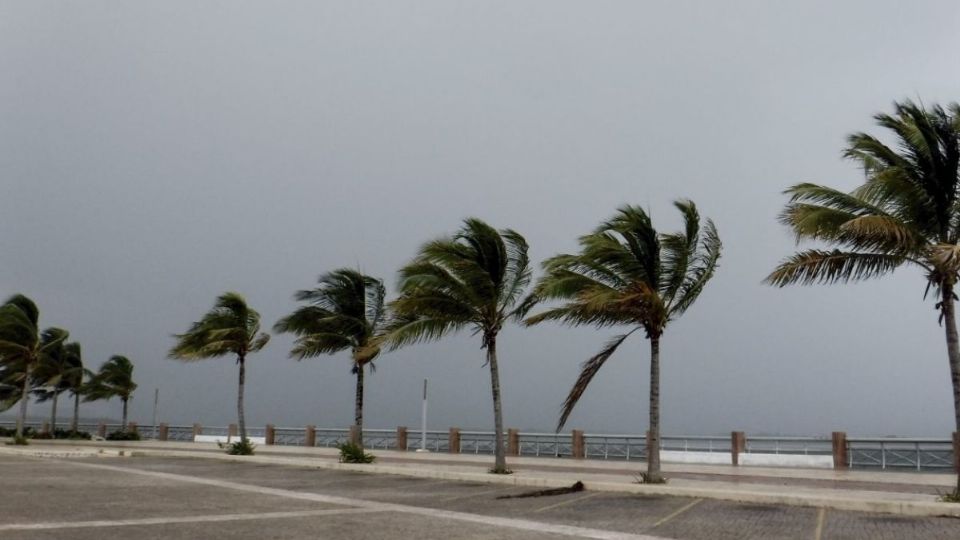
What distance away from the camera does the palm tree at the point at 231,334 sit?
30.6 meters

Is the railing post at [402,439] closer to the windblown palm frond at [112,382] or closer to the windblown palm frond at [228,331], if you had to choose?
the windblown palm frond at [228,331]

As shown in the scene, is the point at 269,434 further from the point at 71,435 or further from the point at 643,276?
the point at 643,276

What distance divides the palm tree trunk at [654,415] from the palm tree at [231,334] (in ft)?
60.3

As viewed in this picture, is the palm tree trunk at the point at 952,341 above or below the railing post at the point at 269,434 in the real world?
above

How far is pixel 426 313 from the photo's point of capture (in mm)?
21125

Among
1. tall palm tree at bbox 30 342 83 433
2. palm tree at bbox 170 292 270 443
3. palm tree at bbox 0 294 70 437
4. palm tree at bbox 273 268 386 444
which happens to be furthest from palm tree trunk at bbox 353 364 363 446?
tall palm tree at bbox 30 342 83 433

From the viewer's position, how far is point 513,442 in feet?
102

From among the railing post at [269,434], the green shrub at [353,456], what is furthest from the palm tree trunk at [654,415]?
the railing post at [269,434]

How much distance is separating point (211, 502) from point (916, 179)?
1480cm

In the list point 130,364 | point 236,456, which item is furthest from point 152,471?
point 130,364

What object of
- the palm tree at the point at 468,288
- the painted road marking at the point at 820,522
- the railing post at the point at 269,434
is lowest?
the railing post at the point at 269,434

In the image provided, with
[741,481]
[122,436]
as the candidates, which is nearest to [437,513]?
[741,481]

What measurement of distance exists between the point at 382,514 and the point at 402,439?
22613mm

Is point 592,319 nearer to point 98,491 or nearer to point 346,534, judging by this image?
point 346,534
